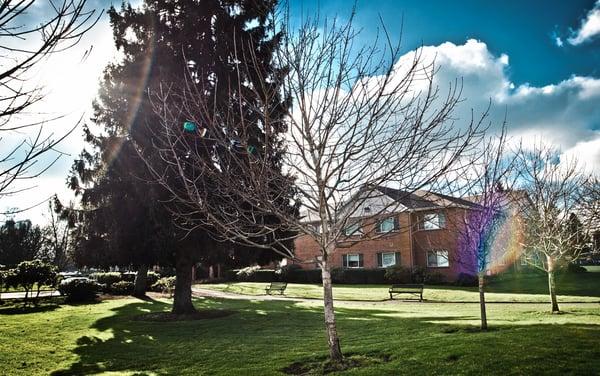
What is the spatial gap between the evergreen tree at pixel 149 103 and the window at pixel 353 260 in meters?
24.8

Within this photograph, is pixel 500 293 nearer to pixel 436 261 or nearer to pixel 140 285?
pixel 436 261

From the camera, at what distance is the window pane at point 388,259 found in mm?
37656

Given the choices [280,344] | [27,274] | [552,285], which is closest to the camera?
[280,344]

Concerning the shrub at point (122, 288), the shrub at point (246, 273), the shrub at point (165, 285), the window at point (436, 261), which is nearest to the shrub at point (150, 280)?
the shrub at point (165, 285)

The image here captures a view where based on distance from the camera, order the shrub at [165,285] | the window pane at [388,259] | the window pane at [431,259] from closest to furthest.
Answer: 1. the shrub at [165,285]
2. the window pane at [431,259]
3. the window pane at [388,259]

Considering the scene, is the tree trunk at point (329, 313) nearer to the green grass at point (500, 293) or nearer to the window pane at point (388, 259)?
the green grass at point (500, 293)

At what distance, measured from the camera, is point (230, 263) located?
56.2ft

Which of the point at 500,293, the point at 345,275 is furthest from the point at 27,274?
the point at 500,293

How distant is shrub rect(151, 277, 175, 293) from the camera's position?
1164 inches

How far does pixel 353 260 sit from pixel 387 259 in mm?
3810

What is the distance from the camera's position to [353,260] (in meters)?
40.8

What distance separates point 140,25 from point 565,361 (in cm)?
1791

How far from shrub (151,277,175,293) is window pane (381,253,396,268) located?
18496mm

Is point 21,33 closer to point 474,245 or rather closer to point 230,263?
point 474,245
